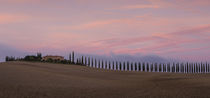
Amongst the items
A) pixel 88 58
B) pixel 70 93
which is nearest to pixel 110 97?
pixel 70 93

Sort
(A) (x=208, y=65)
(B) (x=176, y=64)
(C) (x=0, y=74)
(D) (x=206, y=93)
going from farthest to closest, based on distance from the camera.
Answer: (A) (x=208, y=65) < (B) (x=176, y=64) < (C) (x=0, y=74) < (D) (x=206, y=93)

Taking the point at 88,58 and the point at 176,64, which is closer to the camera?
the point at 88,58

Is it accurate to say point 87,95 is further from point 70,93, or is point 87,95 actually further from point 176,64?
point 176,64

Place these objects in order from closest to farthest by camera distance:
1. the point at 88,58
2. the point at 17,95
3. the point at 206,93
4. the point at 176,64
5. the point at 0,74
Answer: the point at 17,95 < the point at 206,93 < the point at 0,74 < the point at 88,58 < the point at 176,64

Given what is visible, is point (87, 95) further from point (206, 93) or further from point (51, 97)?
point (206, 93)

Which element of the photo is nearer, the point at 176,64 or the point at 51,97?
the point at 51,97

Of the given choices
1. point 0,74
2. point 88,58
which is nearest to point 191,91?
point 0,74

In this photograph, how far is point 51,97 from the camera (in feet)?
26.5

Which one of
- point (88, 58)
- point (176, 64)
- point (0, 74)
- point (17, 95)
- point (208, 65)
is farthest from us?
point (208, 65)

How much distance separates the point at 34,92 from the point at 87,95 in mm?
1846

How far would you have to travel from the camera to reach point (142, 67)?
33.1m

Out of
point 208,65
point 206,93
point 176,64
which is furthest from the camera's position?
point 208,65

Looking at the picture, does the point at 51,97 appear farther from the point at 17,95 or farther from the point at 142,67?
the point at 142,67

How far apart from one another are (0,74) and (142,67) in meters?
22.9
